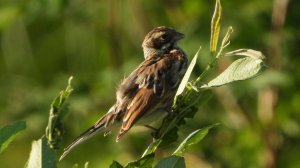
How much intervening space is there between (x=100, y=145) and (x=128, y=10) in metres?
1.30

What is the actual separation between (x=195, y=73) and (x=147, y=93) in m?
2.09

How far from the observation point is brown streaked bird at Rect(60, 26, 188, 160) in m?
4.64

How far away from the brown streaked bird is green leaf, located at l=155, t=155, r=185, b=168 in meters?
1.54

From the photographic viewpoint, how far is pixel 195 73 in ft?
22.8

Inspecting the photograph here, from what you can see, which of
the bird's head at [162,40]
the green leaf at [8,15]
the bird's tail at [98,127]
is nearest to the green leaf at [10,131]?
the bird's tail at [98,127]

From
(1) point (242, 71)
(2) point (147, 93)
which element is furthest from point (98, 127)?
(1) point (242, 71)

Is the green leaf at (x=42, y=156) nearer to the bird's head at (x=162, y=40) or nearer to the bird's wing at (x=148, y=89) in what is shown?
the bird's wing at (x=148, y=89)

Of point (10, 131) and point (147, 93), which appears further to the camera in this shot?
point (147, 93)

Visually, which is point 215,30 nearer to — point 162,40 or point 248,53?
point 248,53

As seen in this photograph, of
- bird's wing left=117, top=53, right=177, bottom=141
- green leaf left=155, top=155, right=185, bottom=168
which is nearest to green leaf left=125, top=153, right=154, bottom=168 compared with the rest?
green leaf left=155, top=155, right=185, bottom=168

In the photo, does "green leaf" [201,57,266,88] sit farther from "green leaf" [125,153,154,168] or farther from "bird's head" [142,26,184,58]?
"bird's head" [142,26,184,58]

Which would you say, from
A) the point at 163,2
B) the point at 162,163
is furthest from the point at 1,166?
the point at 162,163

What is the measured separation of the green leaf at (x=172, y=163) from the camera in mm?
2766

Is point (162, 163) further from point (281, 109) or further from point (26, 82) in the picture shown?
point (26, 82)
